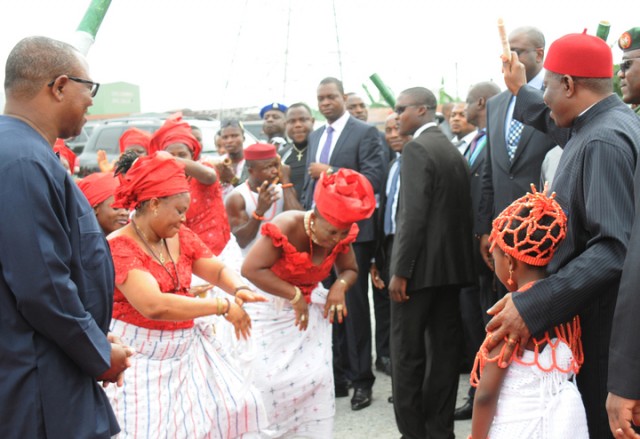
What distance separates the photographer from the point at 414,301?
4.73 m

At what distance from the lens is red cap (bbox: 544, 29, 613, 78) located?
2.99 meters

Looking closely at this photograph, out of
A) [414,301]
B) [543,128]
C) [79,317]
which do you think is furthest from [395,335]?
[79,317]

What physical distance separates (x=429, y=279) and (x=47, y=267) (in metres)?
2.81

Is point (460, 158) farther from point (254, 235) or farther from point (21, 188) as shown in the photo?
point (21, 188)

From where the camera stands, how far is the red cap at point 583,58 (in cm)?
299

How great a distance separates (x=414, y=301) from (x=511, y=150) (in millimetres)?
1161

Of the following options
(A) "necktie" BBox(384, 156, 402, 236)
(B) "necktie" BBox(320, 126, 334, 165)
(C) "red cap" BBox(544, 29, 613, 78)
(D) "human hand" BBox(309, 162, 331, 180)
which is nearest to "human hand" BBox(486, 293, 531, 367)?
(C) "red cap" BBox(544, 29, 613, 78)

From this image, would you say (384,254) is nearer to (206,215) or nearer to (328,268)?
(206,215)

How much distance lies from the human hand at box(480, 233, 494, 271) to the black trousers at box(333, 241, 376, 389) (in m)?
1.33

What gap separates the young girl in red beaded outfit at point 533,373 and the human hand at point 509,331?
2cm

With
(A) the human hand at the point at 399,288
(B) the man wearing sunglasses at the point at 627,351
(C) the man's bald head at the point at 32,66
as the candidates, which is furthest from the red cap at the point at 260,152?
(B) the man wearing sunglasses at the point at 627,351

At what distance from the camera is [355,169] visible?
6445mm

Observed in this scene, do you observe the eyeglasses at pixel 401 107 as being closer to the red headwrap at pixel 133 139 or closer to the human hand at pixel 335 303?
the human hand at pixel 335 303

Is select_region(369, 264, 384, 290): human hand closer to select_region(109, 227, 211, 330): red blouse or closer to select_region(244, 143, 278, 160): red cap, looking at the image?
select_region(244, 143, 278, 160): red cap
